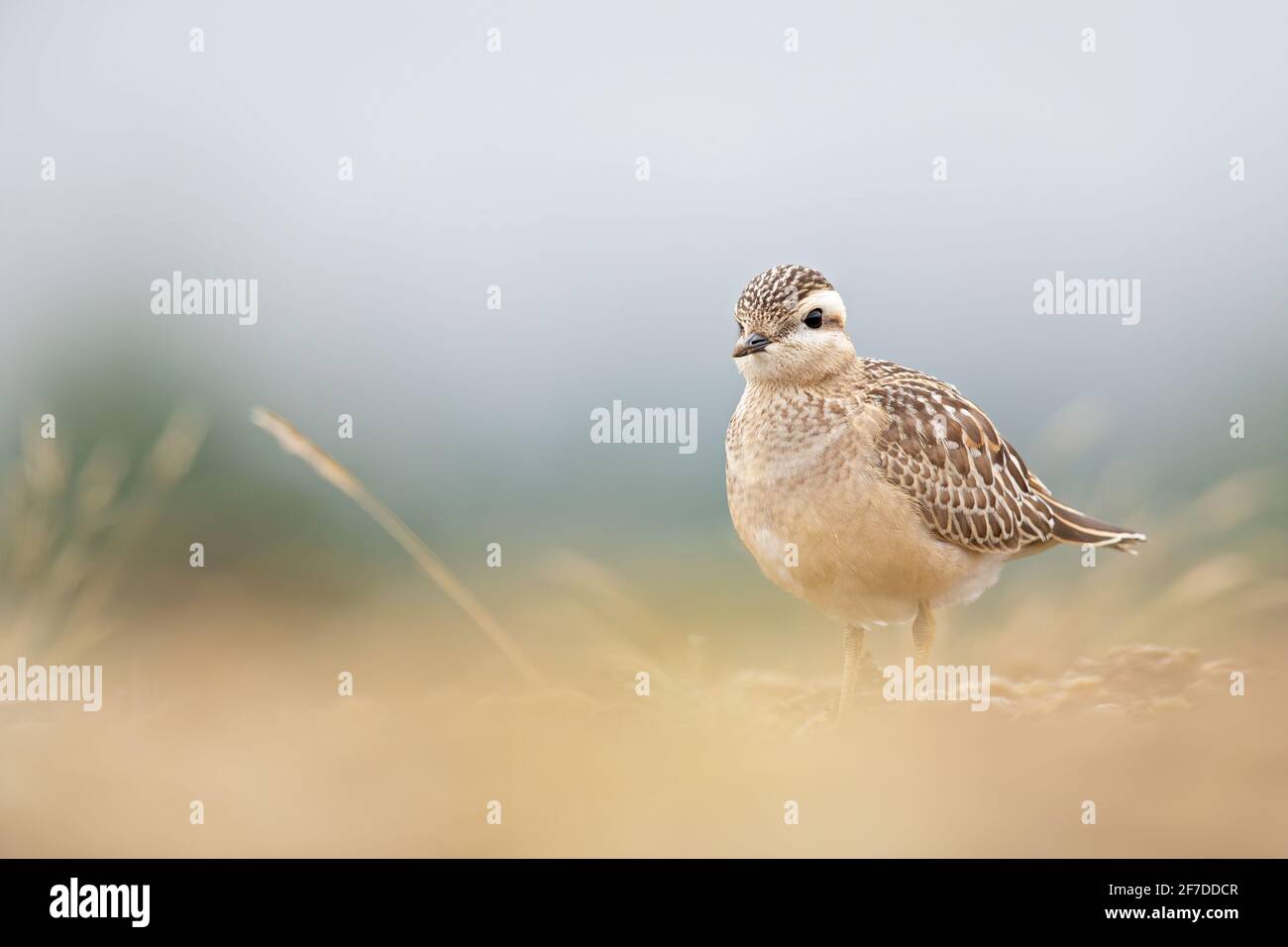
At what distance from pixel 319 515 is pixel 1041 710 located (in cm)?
638

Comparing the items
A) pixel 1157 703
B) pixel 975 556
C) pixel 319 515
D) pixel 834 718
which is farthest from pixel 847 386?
pixel 319 515

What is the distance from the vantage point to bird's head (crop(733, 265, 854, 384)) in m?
7.48

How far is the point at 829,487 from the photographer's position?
738cm

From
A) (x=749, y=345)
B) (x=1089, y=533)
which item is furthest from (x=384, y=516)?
(x=1089, y=533)

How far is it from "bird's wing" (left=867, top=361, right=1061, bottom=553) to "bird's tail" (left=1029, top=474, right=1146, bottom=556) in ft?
0.17

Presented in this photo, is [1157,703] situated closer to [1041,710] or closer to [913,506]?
[1041,710]

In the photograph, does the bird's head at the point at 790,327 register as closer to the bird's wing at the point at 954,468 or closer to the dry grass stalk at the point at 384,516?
the bird's wing at the point at 954,468

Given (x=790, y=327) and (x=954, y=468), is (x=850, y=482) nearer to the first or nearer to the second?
(x=954, y=468)

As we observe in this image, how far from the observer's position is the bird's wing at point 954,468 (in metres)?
7.70

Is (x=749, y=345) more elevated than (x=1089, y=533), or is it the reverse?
(x=749, y=345)

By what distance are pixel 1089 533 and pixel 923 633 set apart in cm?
141

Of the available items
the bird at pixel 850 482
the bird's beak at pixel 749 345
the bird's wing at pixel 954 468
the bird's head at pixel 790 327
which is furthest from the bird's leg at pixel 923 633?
the bird's beak at pixel 749 345

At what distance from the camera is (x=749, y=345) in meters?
7.50

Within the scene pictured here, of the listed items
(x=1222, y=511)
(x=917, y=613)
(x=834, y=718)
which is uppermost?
(x=1222, y=511)
